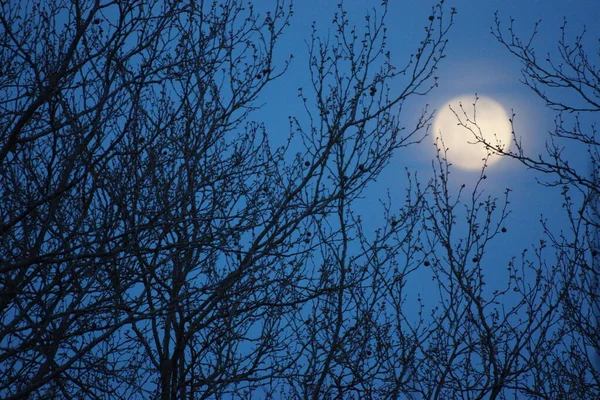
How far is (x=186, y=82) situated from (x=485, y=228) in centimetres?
353

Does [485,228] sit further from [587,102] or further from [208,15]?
→ [208,15]

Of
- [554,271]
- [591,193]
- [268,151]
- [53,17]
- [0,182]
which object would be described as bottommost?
[554,271]

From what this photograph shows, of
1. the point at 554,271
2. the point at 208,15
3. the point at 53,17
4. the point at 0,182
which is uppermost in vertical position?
the point at 208,15

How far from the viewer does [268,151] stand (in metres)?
5.68

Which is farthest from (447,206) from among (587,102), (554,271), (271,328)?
(271,328)

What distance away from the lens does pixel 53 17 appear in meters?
4.64

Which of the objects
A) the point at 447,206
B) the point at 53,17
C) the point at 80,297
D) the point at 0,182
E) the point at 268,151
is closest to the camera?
the point at 80,297

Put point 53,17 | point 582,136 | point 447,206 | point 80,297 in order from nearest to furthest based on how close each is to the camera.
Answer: point 80,297 → point 53,17 → point 582,136 → point 447,206

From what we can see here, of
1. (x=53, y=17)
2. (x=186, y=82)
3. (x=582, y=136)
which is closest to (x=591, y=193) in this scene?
(x=582, y=136)

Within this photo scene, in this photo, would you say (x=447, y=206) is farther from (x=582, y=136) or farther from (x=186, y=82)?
(x=186, y=82)

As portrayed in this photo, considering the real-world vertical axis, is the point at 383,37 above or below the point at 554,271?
above

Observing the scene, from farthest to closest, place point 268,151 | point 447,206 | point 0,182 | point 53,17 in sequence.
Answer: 1. point 447,206
2. point 268,151
3. point 53,17
4. point 0,182

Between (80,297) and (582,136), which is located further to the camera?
(582,136)

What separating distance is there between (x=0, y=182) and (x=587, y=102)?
497cm
